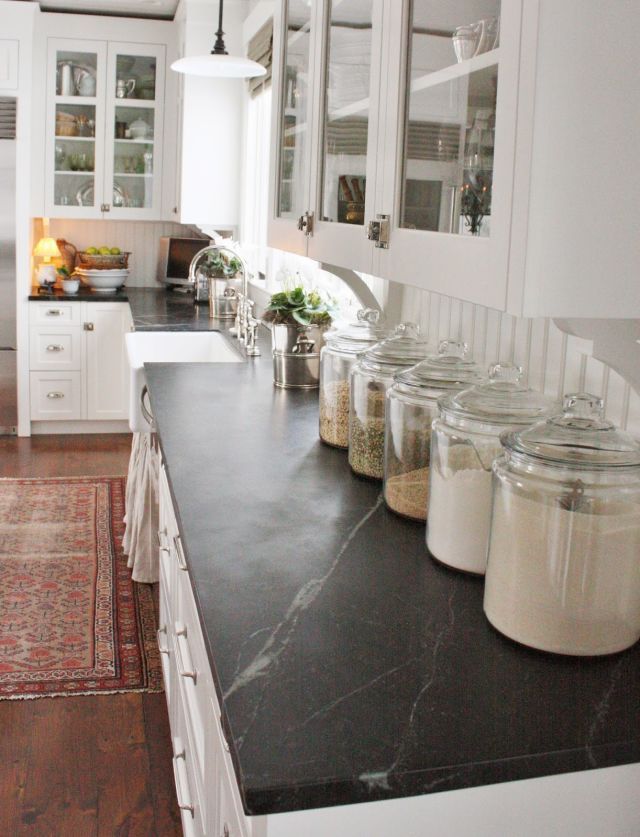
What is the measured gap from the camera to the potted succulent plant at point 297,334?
271 cm

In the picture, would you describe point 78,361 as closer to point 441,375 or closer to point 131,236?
point 131,236

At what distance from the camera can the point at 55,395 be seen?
5871 millimetres

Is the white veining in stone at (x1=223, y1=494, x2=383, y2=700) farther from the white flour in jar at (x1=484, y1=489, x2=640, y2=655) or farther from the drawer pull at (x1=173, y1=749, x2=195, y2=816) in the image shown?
the drawer pull at (x1=173, y1=749, x2=195, y2=816)

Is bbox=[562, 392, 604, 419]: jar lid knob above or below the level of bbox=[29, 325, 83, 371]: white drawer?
above

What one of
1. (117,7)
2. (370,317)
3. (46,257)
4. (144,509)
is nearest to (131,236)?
(46,257)

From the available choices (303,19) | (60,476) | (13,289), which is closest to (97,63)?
(13,289)

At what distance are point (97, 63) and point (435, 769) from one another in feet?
18.6

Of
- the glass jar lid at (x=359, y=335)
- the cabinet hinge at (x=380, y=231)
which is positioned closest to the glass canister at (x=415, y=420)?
the cabinet hinge at (x=380, y=231)

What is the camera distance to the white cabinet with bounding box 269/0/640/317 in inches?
39.5

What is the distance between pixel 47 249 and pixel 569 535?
560 centimetres

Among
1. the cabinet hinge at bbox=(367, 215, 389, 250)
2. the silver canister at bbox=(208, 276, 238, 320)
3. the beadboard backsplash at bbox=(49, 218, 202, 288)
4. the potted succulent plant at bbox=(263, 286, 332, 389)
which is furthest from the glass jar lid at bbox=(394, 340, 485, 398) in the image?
the beadboard backsplash at bbox=(49, 218, 202, 288)

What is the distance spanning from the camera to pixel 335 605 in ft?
4.15

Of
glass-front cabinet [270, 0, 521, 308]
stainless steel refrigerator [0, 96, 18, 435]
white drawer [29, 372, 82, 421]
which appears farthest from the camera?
white drawer [29, 372, 82, 421]

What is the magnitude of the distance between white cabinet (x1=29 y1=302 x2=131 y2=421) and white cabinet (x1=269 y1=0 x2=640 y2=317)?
13.9 feet
